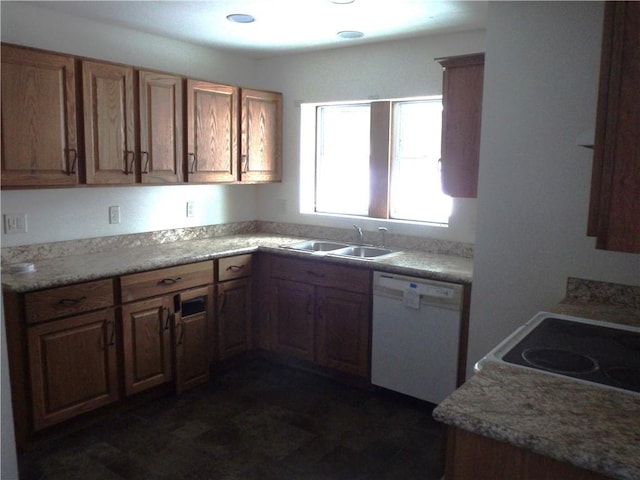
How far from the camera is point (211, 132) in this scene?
3.81 m

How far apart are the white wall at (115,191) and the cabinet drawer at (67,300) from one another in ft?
1.97

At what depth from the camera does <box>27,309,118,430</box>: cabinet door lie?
9.07 feet

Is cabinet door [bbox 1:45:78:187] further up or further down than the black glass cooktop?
further up

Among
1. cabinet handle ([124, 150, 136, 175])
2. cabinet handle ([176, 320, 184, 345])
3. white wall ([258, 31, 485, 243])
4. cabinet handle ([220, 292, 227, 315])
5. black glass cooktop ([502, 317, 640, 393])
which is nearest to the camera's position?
black glass cooktop ([502, 317, 640, 393])

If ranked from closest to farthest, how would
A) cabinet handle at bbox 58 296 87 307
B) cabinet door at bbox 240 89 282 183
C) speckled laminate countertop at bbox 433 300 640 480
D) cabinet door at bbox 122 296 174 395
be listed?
speckled laminate countertop at bbox 433 300 640 480, cabinet handle at bbox 58 296 87 307, cabinet door at bbox 122 296 174 395, cabinet door at bbox 240 89 282 183

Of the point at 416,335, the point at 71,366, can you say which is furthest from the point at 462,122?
the point at 71,366

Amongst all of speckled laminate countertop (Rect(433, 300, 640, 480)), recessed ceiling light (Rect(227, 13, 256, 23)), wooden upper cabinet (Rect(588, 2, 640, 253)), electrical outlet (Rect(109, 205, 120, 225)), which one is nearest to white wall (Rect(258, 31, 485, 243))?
recessed ceiling light (Rect(227, 13, 256, 23))

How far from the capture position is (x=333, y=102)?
4.25 m

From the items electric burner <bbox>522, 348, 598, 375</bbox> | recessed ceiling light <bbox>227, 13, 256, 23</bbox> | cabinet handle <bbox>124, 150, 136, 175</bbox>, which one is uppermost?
recessed ceiling light <bbox>227, 13, 256, 23</bbox>

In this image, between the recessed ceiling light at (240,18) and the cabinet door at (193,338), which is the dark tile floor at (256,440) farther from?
the recessed ceiling light at (240,18)

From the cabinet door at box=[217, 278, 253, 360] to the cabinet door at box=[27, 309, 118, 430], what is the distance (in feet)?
2.72

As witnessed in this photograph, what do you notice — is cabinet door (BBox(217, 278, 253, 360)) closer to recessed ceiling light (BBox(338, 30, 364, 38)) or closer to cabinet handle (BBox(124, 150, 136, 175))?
cabinet handle (BBox(124, 150, 136, 175))

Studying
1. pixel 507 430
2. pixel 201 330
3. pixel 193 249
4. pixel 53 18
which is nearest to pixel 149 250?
pixel 193 249

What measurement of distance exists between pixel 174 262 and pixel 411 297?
1481 millimetres
